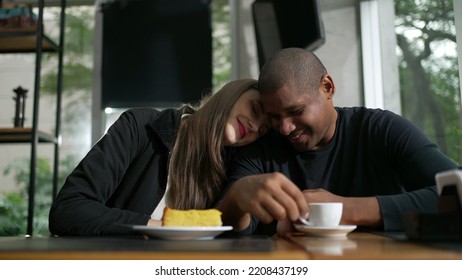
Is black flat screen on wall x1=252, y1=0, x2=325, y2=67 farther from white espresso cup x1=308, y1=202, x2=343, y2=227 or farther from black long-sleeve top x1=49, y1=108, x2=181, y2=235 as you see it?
white espresso cup x1=308, y1=202, x2=343, y2=227

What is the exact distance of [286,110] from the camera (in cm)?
135

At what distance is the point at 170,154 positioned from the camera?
1511mm

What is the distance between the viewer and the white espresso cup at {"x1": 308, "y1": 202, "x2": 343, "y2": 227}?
0.92 meters

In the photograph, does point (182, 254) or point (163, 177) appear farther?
point (163, 177)

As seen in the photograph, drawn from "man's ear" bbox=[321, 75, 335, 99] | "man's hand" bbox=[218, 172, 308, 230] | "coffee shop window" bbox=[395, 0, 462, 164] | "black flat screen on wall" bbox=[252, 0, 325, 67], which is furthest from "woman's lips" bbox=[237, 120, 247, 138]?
"coffee shop window" bbox=[395, 0, 462, 164]

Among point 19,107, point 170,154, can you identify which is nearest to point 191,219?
point 170,154

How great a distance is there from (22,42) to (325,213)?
2751mm

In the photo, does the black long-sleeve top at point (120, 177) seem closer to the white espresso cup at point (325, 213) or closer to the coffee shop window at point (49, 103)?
the white espresso cup at point (325, 213)

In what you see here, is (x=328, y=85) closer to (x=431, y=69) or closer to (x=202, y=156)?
(x=202, y=156)

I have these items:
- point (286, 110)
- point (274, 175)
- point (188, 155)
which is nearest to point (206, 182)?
point (188, 155)

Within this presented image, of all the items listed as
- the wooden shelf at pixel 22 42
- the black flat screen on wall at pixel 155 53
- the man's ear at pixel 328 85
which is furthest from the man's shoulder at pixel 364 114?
the wooden shelf at pixel 22 42

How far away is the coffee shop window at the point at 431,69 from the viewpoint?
242 cm
